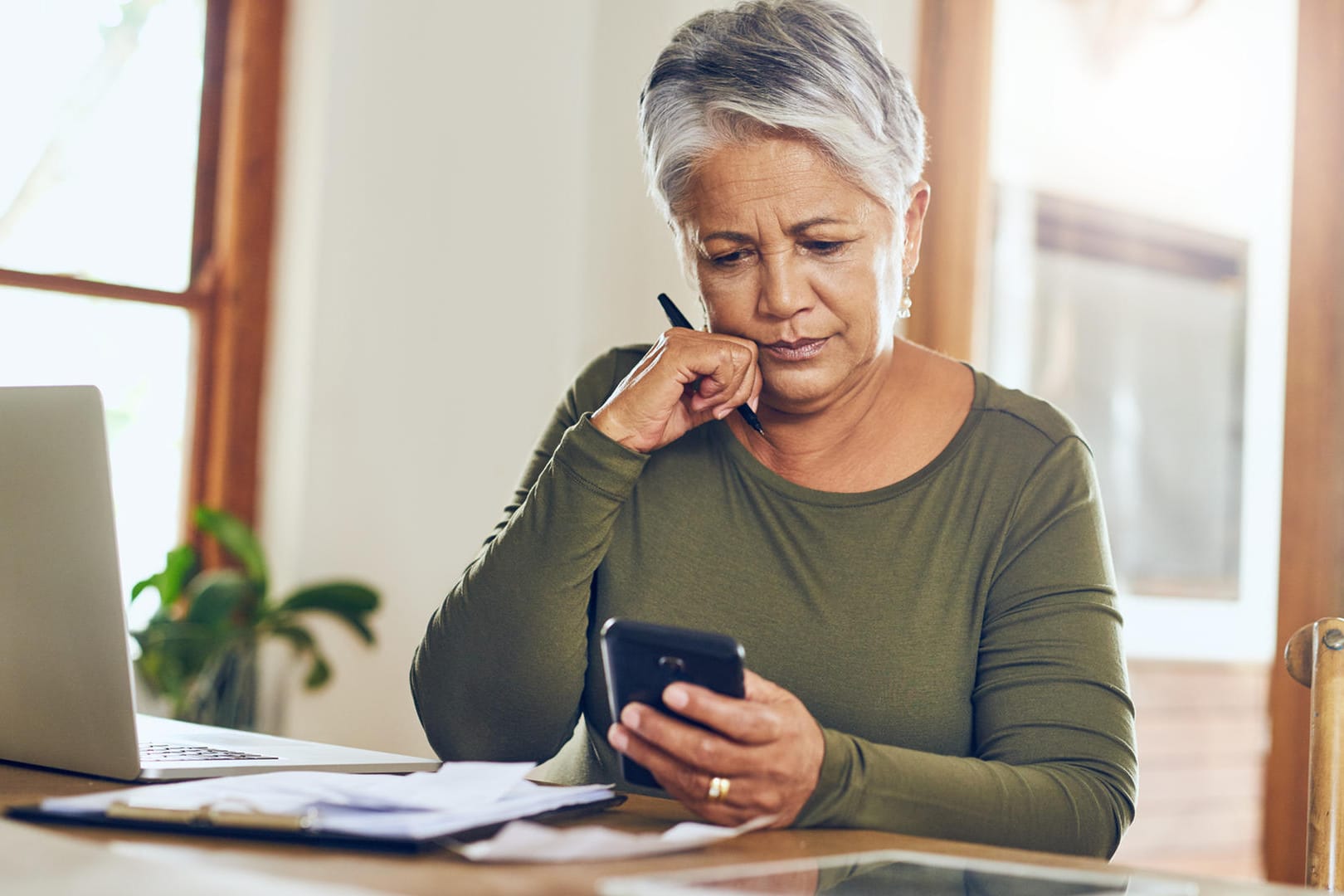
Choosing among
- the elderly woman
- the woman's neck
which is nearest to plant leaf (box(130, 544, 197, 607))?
the elderly woman

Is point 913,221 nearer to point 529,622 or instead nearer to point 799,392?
point 799,392

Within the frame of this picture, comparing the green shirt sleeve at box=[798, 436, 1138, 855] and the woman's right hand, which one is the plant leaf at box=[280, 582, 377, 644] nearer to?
the woman's right hand

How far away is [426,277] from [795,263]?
6.16ft

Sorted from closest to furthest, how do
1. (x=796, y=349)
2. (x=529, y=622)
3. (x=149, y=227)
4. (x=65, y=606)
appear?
(x=65, y=606)
(x=529, y=622)
(x=796, y=349)
(x=149, y=227)

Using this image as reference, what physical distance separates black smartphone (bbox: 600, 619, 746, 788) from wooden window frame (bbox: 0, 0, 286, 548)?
7.58 ft

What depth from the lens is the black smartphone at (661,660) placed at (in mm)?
824

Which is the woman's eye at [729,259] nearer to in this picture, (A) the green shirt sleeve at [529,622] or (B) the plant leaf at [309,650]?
(A) the green shirt sleeve at [529,622]

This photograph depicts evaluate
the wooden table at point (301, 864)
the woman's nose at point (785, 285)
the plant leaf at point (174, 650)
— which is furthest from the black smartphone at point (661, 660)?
the plant leaf at point (174, 650)

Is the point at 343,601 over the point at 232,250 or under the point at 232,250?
under

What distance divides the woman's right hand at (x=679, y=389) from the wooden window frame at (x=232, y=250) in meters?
1.87

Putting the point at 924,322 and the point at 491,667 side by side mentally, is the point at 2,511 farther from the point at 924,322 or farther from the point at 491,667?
the point at 924,322

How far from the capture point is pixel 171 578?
2799 millimetres

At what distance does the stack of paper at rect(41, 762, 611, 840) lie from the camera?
0.74 metres

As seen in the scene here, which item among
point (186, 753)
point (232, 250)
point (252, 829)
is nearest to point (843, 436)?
point (186, 753)
